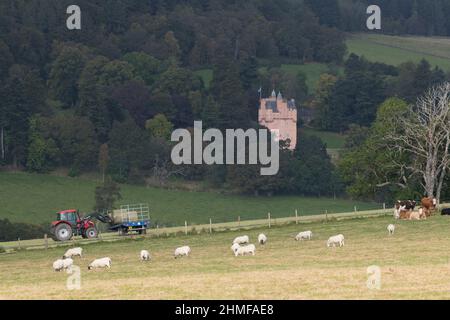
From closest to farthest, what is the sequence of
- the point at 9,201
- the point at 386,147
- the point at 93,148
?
the point at 386,147 < the point at 9,201 < the point at 93,148

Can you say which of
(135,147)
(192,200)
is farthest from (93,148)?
(192,200)

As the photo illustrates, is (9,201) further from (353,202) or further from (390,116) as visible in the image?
(390,116)

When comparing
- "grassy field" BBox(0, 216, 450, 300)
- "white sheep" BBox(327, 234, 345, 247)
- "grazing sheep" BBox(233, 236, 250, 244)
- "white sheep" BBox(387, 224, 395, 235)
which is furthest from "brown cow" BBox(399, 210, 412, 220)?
"white sheep" BBox(327, 234, 345, 247)

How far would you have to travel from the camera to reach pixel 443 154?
3231 inches

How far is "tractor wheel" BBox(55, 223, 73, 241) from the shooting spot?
67.8 m

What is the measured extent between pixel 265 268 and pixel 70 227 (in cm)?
2464

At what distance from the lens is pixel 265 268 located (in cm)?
4584

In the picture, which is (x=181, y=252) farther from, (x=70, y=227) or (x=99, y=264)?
(x=70, y=227)

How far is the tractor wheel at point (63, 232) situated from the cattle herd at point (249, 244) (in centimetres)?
1091

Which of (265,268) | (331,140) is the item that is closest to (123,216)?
(265,268)

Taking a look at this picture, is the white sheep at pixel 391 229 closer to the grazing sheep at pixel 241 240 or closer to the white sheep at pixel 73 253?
the grazing sheep at pixel 241 240

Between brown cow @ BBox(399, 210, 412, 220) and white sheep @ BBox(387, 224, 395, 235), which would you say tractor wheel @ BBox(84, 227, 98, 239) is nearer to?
brown cow @ BBox(399, 210, 412, 220)

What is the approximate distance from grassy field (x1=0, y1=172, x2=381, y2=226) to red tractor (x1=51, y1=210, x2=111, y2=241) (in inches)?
2413
